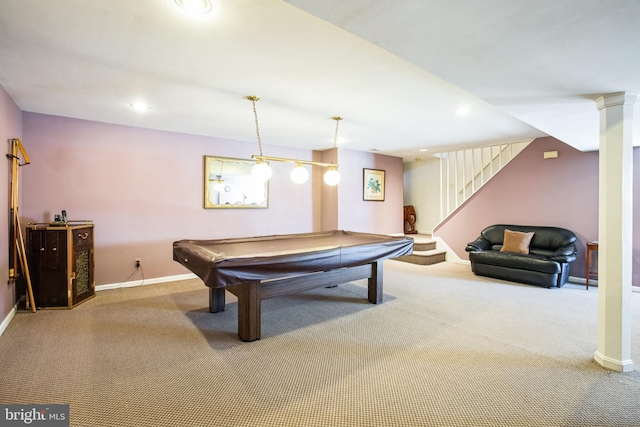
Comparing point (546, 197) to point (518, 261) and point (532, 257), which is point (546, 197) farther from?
point (518, 261)

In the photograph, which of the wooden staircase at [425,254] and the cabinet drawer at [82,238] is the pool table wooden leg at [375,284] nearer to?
the wooden staircase at [425,254]

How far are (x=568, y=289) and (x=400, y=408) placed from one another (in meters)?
3.94

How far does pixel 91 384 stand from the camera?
79.1 inches

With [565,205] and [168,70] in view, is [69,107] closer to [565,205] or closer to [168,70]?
[168,70]

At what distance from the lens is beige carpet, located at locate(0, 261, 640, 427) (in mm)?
1757

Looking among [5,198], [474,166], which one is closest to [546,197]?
[474,166]

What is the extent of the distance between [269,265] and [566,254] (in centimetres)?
429

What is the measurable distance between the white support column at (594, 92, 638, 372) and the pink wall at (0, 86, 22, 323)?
511 cm

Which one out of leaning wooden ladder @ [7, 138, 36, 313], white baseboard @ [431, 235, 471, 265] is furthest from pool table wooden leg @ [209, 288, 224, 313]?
white baseboard @ [431, 235, 471, 265]

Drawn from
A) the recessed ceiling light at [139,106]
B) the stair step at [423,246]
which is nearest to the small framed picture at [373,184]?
the stair step at [423,246]

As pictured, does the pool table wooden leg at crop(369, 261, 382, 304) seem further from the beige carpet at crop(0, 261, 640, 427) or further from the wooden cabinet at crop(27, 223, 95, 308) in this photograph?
the wooden cabinet at crop(27, 223, 95, 308)

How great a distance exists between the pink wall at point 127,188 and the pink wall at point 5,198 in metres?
0.62

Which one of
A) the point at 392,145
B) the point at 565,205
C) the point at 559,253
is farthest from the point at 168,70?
the point at 565,205

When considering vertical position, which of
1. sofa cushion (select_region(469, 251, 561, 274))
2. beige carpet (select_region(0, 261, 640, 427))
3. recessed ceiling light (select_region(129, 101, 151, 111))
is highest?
recessed ceiling light (select_region(129, 101, 151, 111))
